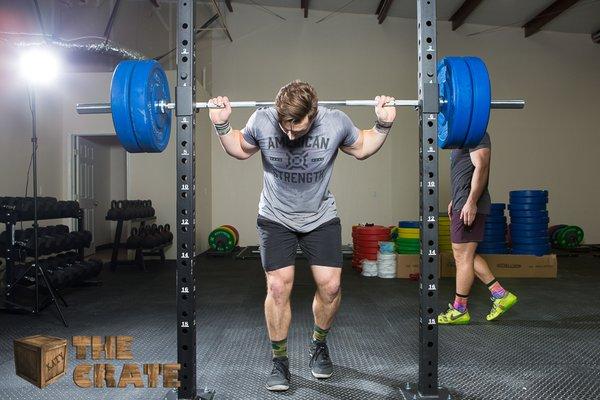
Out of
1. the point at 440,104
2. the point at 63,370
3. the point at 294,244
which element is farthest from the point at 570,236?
the point at 63,370

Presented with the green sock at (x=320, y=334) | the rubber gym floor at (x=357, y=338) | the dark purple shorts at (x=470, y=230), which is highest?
the dark purple shorts at (x=470, y=230)

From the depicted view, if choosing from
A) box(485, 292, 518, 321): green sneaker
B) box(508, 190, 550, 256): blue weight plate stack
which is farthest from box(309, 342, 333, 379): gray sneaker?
box(508, 190, 550, 256): blue weight plate stack

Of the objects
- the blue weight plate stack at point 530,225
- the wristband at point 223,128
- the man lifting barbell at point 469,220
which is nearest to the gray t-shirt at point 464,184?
the man lifting barbell at point 469,220

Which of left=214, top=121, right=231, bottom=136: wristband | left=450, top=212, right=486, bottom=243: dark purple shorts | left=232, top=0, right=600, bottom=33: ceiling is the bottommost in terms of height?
left=450, top=212, right=486, bottom=243: dark purple shorts

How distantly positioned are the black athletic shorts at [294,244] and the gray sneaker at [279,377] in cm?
38

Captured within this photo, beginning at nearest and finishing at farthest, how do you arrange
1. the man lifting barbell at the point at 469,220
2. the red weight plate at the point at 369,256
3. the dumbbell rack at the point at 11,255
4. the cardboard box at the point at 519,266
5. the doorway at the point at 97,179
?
the man lifting barbell at the point at 469,220, the dumbbell rack at the point at 11,255, the cardboard box at the point at 519,266, the red weight plate at the point at 369,256, the doorway at the point at 97,179

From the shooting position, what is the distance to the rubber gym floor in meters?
1.59

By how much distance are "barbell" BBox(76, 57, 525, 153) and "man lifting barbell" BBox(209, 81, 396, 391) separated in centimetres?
13

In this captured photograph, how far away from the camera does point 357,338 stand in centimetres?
219

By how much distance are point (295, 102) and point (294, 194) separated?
1.25 ft

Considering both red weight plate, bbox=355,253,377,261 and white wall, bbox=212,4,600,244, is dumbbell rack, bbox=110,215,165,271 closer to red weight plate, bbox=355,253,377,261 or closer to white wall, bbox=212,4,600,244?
white wall, bbox=212,4,600,244

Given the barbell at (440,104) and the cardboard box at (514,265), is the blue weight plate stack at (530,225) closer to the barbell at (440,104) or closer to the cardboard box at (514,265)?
the cardboard box at (514,265)

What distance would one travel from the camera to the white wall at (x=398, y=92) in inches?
263

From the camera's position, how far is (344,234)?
21.8 feet
